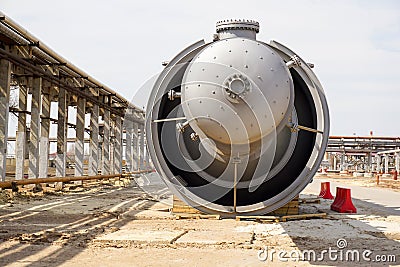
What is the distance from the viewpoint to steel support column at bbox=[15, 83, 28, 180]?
13.0 meters

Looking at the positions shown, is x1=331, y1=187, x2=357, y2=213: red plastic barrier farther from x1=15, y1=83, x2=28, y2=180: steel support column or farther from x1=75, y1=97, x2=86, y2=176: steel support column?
x1=75, y1=97, x2=86, y2=176: steel support column

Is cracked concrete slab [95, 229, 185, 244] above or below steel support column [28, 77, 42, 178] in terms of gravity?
below

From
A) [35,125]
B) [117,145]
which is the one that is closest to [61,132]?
[35,125]

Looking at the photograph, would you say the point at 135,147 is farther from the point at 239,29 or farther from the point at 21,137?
the point at 239,29

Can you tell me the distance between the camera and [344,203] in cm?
920

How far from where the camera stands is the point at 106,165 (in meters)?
23.2

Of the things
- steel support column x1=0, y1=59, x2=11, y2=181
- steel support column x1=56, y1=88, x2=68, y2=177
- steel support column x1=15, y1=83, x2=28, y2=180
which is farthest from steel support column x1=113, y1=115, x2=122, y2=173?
steel support column x1=0, y1=59, x2=11, y2=181

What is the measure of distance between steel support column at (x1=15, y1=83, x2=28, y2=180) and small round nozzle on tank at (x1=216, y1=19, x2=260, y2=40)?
8.16 m

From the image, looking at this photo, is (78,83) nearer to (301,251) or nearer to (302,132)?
(302,132)

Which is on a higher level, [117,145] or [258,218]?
[117,145]

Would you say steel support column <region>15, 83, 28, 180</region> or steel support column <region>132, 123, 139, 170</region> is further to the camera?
steel support column <region>132, 123, 139, 170</region>

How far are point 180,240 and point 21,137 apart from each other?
905cm

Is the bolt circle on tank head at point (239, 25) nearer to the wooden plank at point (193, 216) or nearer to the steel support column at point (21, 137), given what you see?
the wooden plank at point (193, 216)

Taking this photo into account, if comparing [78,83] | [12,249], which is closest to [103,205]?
[12,249]
